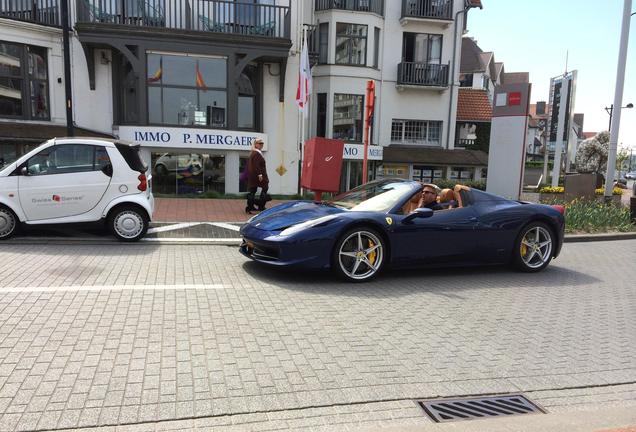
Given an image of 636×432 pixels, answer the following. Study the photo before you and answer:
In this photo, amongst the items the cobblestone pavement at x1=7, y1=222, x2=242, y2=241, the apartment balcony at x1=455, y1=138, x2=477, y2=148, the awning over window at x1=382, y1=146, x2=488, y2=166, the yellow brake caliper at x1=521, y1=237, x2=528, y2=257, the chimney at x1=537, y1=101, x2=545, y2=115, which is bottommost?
the cobblestone pavement at x1=7, y1=222, x2=242, y2=241

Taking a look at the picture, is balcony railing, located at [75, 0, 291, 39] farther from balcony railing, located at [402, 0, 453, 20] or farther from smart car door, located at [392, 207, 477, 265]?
smart car door, located at [392, 207, 477, 265]

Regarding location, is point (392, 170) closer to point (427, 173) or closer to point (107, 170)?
point (427, 173)

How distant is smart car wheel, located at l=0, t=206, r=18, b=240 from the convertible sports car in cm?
399

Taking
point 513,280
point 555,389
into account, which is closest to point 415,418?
point 555,389

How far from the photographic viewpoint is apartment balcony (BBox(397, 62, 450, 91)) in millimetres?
23484

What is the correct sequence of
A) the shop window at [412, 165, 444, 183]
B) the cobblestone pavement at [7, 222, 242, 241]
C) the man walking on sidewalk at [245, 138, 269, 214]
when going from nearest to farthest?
1. the cobblestone pavement at [7, 222, 242, 241]
2. the man walking on sidewalk at [245, 138, 269, 214]
3. the shop window at [412, 165, 444, 183]

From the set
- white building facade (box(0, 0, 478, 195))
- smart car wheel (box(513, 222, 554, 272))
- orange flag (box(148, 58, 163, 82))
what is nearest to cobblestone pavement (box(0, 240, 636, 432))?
smart car wheel (box(513, 222, 554, 272))

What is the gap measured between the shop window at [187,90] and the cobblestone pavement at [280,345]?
11307 mm

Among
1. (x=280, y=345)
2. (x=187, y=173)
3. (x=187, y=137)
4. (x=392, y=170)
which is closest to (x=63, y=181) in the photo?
(x=280, y=345)

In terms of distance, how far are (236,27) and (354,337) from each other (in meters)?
15.6

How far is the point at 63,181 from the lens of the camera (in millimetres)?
7738

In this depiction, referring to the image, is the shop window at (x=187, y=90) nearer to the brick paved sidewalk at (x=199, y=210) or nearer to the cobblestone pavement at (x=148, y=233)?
the brick paved sidewalk at (x=199, y=210)

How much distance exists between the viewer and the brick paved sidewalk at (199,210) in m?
10.5

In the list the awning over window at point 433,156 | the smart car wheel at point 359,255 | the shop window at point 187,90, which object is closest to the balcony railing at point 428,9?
the awning over window at point 433,156
